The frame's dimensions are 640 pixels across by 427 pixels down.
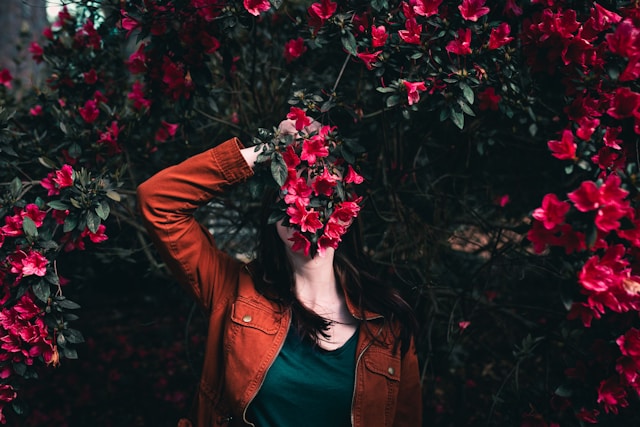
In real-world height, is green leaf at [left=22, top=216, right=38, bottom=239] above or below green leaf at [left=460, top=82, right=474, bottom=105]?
below


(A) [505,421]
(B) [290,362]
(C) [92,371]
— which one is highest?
(B) [290,362]

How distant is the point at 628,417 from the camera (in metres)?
2.47

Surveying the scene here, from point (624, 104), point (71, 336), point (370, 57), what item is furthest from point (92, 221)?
point (624, 104)

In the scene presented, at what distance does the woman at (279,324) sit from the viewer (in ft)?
4.77

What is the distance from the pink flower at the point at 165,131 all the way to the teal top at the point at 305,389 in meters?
1.01

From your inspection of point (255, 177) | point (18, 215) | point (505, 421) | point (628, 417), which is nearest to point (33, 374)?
point (18, 215)

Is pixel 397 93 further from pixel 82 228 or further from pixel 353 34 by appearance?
pixel 82 228

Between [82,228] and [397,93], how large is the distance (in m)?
0.95

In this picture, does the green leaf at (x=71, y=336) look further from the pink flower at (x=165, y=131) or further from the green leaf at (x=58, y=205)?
the pink flower at (x=165, y=131)

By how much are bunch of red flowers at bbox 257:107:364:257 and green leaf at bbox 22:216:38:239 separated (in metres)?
0.68

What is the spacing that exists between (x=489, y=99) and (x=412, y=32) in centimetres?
43

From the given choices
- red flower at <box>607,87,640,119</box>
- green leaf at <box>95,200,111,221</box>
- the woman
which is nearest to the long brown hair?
the woman

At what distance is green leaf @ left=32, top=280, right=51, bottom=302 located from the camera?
4.67 feet

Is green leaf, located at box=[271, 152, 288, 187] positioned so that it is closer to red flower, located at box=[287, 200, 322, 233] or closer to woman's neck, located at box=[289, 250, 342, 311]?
red flower, located at box=[287, 200, 322, 233]
